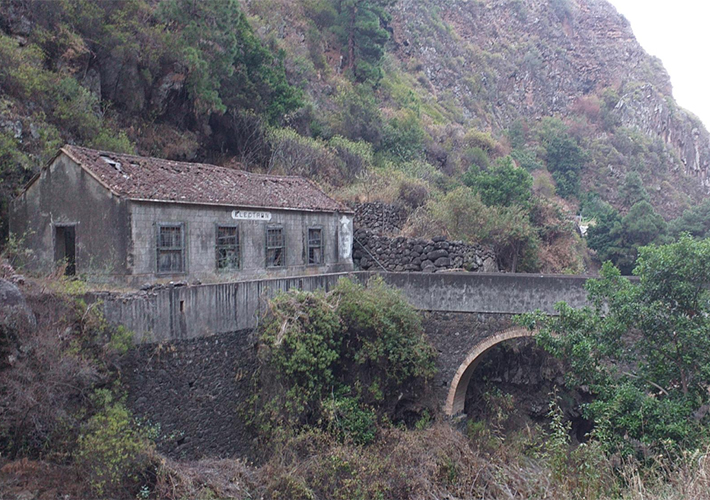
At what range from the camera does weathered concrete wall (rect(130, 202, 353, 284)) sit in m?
12.4

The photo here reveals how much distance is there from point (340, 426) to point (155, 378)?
3.87 meters

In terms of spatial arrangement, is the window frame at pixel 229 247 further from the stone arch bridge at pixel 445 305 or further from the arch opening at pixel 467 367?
the arch opening at pixel 467 367

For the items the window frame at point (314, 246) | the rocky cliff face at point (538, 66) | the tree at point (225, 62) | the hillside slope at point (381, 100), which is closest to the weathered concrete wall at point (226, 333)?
the window frame at point (314, 246)

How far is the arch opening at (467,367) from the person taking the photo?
535 inches

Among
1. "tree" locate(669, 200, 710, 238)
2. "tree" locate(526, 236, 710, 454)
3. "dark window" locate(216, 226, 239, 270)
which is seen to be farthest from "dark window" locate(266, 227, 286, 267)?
"tree" locate(669, 200, 710, 238)

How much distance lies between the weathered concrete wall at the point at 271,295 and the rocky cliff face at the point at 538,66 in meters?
34.4

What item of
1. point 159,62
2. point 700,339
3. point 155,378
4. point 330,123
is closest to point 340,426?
point 155,378

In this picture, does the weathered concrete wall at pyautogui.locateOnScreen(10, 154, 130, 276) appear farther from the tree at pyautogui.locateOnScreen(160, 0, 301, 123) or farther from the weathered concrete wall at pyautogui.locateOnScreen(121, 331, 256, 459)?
the tree at pyautogui.locateOnScreen(160, 0, 301, 123)

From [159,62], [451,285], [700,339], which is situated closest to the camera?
[700,339]

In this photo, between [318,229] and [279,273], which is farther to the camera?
[318,229]

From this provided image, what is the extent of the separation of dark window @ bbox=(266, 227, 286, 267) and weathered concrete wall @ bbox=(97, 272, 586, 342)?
188 cm

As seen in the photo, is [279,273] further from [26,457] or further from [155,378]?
[26,457]

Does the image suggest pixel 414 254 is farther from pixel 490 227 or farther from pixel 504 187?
pixel 504 187

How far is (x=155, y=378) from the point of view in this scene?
1012 cm
